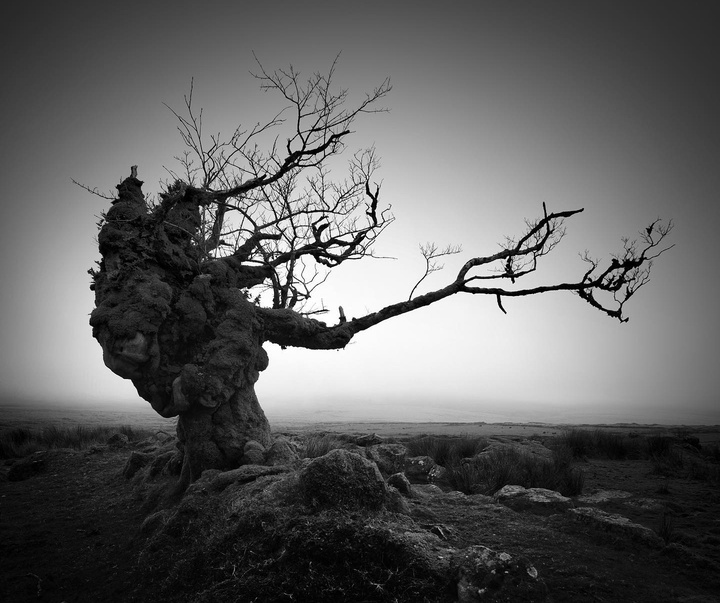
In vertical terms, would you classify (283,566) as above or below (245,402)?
below

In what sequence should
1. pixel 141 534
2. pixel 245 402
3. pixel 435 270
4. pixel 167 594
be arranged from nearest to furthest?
pixel 167 594 < pixel 141 534 < pixel 245 402 < pixel 435 270

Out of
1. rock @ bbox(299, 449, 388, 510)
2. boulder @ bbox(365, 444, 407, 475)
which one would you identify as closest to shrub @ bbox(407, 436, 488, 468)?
boulder @ bbox(365, 444, 407, 475)

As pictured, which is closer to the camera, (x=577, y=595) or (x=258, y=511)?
(x=577, y=595)

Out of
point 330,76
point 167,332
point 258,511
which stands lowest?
point 258,511

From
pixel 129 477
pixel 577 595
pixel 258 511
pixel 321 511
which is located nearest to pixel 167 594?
pixel 258 511

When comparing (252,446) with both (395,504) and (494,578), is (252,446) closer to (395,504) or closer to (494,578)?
(395,504)

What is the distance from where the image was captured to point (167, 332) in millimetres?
6484

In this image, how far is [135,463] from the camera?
7.62 meters

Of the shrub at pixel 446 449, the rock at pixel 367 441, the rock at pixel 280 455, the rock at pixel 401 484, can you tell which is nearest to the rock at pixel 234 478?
the rock at pixel 280 455

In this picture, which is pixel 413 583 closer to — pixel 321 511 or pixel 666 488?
pixel 321 511

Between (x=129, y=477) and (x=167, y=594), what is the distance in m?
5.65

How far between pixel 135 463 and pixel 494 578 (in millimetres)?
7862

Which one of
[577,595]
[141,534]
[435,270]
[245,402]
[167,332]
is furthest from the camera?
[435,270]

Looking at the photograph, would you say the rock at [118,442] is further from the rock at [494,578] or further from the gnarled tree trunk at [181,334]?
the rock at [494,578]
